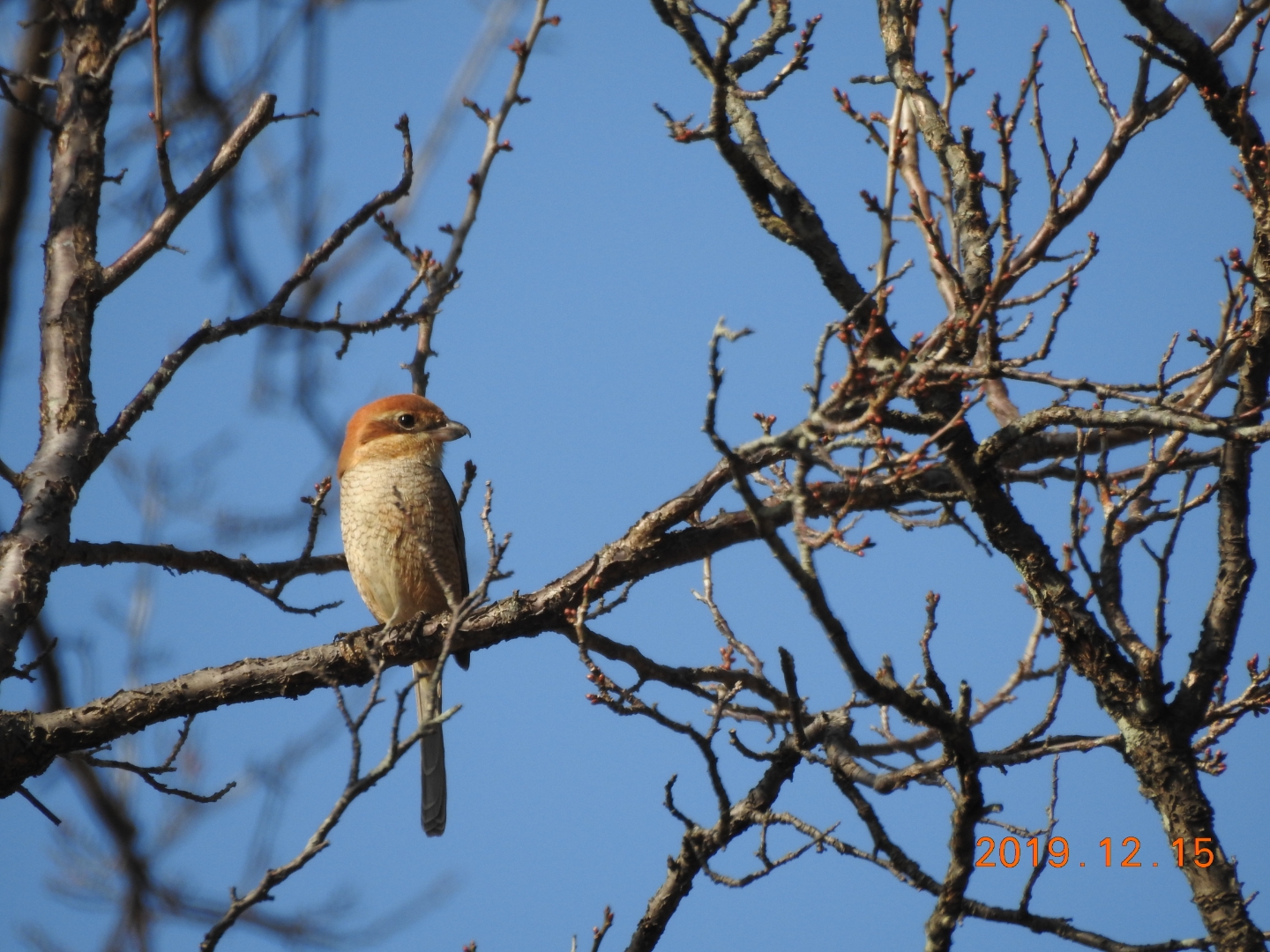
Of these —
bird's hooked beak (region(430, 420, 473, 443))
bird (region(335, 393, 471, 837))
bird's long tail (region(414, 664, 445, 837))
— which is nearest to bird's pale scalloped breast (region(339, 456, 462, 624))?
bird (region(335, 393, 471, 837))

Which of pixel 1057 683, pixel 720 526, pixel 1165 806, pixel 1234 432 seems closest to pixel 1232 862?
pixel 1165 806

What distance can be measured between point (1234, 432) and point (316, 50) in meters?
3.79

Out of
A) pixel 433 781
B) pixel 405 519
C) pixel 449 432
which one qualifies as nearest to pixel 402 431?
pixel 449 432

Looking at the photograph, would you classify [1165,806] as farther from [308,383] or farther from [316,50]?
[316,50]

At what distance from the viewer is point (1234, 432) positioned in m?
2.45

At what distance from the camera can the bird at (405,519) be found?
5.34 metres

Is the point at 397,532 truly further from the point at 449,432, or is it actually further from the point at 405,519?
the point at 449,432

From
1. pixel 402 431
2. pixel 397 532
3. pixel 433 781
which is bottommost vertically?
pixel 433 781

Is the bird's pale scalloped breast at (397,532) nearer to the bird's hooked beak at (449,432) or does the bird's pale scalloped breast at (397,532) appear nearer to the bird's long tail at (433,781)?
the bird's hooked beak at (449,432)

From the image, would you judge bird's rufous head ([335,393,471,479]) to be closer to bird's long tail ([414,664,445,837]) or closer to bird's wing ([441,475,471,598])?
bird's wing ([441,475,471,598])

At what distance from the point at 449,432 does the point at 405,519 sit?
1.91 feet

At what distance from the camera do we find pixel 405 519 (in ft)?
17.6

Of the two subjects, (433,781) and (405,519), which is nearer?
(405,519)

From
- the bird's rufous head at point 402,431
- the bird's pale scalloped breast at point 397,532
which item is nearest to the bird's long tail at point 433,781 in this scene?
the bird's pale scalloped breast at point 397,532
